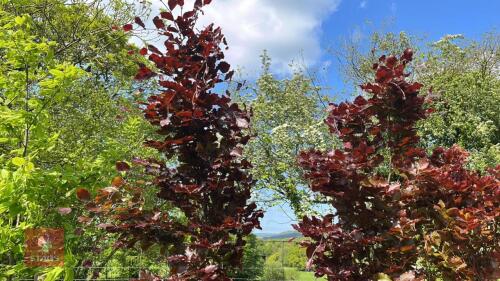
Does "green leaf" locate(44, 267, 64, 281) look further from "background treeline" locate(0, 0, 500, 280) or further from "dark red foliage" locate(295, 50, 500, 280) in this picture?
"dark red foliage" locate(295, 50, 500, 280)

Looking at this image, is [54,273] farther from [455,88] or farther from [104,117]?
[455,88]

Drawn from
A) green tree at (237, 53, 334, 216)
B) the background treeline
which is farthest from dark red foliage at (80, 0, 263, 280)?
green tree at (237, 53, 334, 216)

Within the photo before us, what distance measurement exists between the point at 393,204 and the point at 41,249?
1.97 metres

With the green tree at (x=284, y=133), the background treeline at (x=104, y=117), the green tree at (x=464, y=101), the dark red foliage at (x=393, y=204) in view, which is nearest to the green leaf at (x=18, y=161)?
the background treeline at (x=104, y=117)

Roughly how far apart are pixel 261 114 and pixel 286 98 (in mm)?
842

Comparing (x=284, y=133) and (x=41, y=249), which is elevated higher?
(x=284, y=133)

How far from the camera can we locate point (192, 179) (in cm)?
232

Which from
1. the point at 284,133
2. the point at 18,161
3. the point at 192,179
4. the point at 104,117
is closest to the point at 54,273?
Result: the point at 18,161

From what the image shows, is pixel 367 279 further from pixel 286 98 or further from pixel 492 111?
pixel 492 111

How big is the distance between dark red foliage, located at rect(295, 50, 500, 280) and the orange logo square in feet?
4.58

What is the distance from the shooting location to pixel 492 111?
13.4 metres

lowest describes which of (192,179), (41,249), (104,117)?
(41,249)

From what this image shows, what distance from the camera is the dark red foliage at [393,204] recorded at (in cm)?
226

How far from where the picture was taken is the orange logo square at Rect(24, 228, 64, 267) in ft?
8.08
